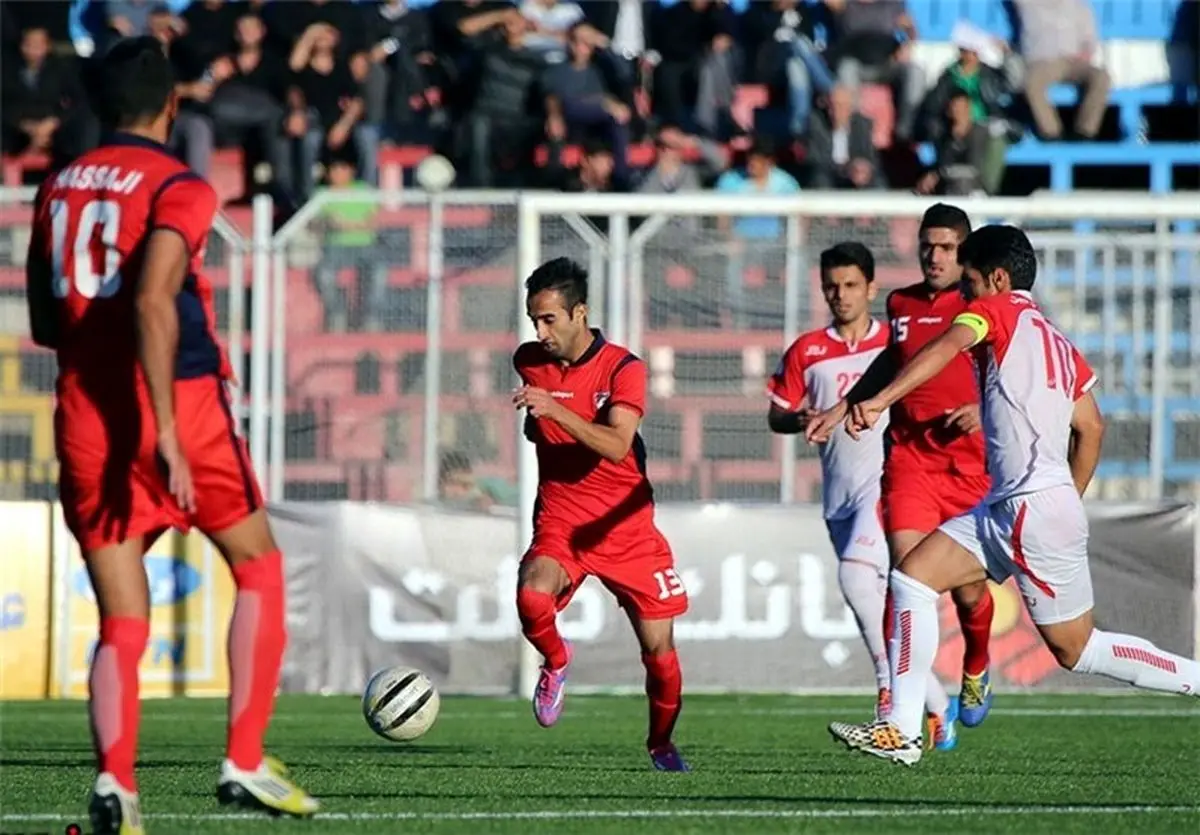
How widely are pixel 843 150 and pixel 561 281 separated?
11.5m

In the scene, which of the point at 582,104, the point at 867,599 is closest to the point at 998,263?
the point at 867,599

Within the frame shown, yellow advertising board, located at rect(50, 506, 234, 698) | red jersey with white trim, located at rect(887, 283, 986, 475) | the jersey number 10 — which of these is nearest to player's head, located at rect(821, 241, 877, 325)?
red jersey with white trim, located at rect(887, 283, 986, 475)

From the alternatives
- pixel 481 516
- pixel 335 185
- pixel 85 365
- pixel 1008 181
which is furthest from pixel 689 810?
pixel 1008 181

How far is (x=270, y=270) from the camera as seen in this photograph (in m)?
17.4

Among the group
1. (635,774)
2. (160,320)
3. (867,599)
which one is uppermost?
(160,320)

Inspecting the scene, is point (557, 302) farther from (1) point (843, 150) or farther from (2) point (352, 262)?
(1) point (843, 150)

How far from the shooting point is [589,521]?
36.2ft

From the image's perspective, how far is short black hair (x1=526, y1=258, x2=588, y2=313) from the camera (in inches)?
416

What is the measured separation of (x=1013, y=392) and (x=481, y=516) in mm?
8040

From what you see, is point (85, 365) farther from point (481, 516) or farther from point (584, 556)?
point (481, 516)

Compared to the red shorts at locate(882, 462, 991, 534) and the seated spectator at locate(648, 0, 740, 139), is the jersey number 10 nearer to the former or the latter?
the red shorts at locate(882, 462, 991, 534)

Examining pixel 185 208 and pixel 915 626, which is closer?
pixel 185 208

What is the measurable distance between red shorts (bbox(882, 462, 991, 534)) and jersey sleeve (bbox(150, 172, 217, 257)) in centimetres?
562

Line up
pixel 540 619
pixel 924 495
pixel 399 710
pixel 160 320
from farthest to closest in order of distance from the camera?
pixel 924 495 < pixel 399 710 < pixel 540 619 < pixel 160 320
